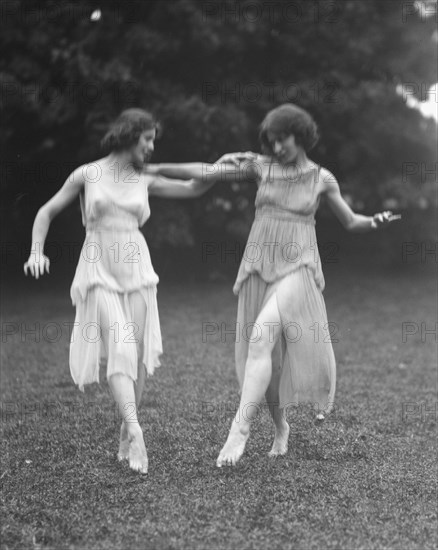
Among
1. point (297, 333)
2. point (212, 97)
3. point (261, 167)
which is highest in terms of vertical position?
point (212, 97)

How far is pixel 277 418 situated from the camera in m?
4.48

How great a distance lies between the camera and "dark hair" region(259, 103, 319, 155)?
13.6 feet

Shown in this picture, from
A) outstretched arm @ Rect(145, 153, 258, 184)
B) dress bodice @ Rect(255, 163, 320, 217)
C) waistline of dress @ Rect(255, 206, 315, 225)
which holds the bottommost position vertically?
waistline of dress @ Rect(255, 206, 315, 225)

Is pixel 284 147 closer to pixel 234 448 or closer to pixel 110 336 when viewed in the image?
pixel 110 336

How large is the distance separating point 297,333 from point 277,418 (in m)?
0.57

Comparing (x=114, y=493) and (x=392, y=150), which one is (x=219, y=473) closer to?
(x=114, y=493)

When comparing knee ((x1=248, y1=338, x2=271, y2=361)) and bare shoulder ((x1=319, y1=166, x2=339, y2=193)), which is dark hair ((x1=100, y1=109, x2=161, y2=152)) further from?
knee ((x1=248, y1=338, x2=271, y2=361))

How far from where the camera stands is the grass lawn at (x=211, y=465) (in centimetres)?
336

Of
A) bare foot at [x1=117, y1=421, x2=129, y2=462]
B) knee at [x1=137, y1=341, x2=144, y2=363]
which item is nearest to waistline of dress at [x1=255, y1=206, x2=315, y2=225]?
knee at [x1=137, y1=341, x2=144, y2=363]

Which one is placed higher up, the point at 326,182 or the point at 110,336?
the point at 326,182

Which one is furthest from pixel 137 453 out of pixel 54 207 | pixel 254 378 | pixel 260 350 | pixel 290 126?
→ pixel 290 126

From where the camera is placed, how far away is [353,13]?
14008 millimetres

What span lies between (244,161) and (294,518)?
1.86 meters

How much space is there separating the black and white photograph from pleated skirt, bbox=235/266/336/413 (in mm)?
12
